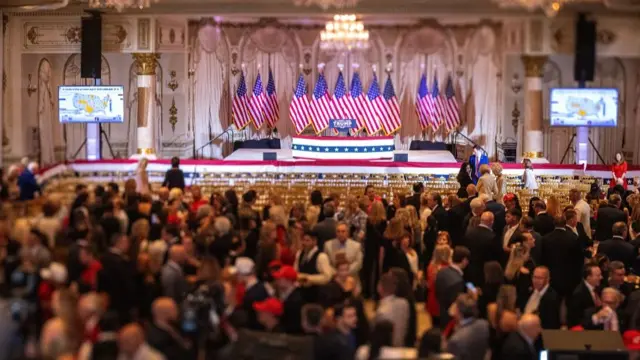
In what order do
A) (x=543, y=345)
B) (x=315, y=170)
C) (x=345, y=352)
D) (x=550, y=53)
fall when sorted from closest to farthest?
(x=345, y=352) → (x=543, y=345) → (x=315, y=170) → (x=550, y=53)

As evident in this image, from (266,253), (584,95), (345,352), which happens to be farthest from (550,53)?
(345,352)

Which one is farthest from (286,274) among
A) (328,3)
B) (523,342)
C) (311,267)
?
(328,3)

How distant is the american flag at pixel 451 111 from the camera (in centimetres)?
2706

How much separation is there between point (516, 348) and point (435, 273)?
1951 millimetres

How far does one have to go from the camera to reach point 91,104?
78.2ft

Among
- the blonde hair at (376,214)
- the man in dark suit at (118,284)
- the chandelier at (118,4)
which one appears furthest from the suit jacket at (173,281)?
the chandelier at (118,4)

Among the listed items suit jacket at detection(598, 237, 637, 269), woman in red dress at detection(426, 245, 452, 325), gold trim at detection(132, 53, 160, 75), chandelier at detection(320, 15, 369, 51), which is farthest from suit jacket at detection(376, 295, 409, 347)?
gold trim at detection(132, 53, 160, 75)

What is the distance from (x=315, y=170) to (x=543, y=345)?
1111 cm

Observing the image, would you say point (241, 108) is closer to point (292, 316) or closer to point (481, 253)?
point (481, 253)

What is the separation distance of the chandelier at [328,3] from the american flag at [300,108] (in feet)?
9.08

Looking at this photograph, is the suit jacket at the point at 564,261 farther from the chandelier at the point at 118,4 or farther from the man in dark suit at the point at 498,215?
the chandelier at the point at 118,4

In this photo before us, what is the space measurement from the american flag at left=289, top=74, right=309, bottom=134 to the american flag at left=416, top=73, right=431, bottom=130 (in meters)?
2.66

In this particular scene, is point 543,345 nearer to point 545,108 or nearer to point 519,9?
point 519,9

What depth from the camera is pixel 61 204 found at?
32.6ft
